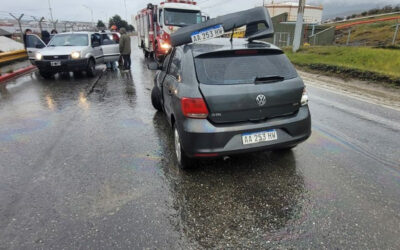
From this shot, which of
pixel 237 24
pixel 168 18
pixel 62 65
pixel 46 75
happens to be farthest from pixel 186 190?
pixel 168 18

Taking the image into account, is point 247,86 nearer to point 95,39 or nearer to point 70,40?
A: point 70,40

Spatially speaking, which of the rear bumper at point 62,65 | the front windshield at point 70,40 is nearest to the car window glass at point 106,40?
the front windshield at point 70,40

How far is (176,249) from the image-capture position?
2314mm

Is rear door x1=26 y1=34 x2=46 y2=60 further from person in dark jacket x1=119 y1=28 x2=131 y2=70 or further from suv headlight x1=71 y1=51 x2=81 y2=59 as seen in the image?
person in dark jacket x1=119 y1=28 x2=131 y2=70

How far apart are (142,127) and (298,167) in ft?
10.1

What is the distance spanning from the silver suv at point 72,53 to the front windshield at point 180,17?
3038mm

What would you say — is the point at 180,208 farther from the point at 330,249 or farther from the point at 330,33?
the point at 330,33

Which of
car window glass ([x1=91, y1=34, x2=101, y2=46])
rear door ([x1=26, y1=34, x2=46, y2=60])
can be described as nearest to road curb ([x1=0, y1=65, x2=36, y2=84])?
rear door ([x1=26, y1=34, x2=46, y2=60])

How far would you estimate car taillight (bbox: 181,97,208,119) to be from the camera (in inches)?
119

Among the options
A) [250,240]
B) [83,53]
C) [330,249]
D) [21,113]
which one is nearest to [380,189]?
[330,249]

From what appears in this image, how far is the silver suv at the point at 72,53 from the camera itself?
10086mm

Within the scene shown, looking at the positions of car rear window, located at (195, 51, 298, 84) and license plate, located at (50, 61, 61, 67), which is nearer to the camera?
car rear window, located at (195, 51, 298, 84)

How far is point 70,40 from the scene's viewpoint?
11406 mm

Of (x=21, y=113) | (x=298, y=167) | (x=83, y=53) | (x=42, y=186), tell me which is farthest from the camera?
(x=83, y=53)
